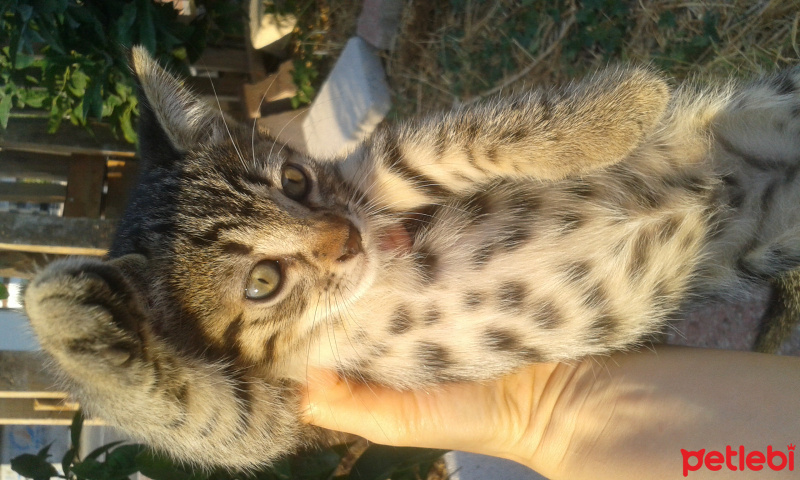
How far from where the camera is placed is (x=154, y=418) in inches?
54.1

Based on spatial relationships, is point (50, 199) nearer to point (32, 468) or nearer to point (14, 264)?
point (14, 264)

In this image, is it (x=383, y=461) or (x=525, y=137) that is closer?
(x=525, y=137)

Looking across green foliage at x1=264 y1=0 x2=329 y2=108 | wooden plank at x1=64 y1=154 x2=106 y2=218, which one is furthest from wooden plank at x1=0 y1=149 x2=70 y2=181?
green foliage at x1=264 y1=0 x2=329 y2=108

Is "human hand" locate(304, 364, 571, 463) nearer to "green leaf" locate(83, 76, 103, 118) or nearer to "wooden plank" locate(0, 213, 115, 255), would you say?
"wooden plank" locate(0, 213, 115, 255)

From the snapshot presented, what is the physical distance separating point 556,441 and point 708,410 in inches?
20.4

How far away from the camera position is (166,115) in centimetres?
187

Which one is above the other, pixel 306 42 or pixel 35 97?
pixel 306 42

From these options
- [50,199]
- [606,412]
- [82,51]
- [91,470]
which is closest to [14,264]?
[50,199]

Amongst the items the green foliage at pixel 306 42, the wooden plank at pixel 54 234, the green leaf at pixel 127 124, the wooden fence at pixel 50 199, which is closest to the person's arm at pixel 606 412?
the wooden plank at pixel 54 234

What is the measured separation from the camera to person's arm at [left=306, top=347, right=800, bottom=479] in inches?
57.7

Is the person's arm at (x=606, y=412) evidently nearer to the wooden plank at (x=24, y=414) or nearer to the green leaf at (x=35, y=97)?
the wooden plank at (x=24, y=414)

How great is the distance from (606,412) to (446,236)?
0.80 metres

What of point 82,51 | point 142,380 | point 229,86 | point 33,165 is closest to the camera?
point 142,380

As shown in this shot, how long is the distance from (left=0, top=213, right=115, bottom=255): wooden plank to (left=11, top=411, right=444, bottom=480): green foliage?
4.32ft
